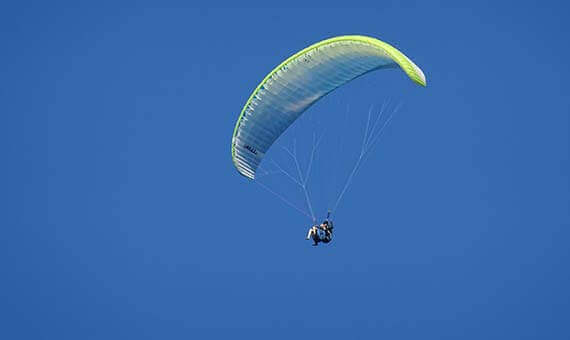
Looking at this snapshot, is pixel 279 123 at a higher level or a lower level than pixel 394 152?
lower

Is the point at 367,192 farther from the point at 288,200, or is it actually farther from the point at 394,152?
the point at 288,200

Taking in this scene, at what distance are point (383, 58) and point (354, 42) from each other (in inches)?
33.6

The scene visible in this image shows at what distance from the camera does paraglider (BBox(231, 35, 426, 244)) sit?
25.6 m

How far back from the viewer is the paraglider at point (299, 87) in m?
25.6

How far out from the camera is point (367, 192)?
87375mm

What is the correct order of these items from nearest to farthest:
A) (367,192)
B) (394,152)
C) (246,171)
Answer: (246,171), (367,192), (394,152)

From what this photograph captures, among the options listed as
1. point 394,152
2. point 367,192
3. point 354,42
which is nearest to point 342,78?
point 354,42

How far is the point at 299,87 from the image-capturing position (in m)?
27.6

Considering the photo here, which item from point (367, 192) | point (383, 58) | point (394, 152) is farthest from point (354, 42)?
point (394, 152)

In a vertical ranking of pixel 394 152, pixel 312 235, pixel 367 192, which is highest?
pixel 394 152

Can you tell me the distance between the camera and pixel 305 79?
27.2 metres

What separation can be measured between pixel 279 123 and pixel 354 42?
14.3ft

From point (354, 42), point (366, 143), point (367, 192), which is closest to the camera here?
point (354, 42)

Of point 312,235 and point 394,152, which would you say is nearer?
point 312,235
